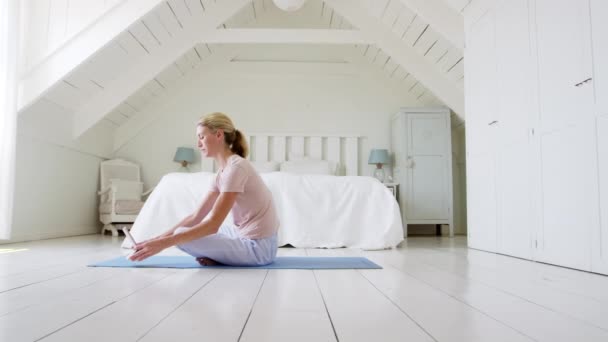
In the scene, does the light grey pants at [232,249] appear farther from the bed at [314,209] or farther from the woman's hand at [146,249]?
the bed at [314,209]

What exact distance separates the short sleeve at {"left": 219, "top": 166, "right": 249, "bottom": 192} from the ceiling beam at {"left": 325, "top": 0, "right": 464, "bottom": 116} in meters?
3.39

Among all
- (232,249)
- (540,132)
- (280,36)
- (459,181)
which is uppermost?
(280,36)

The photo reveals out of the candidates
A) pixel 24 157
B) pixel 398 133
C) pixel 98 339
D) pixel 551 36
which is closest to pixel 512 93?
pixel 551 36

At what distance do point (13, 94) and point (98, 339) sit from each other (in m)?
2.91

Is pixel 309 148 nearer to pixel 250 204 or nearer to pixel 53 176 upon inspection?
pixel 53 176

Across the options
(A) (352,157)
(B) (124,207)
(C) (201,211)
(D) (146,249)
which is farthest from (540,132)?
(B) (124,207)

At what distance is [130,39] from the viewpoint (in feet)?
13.2

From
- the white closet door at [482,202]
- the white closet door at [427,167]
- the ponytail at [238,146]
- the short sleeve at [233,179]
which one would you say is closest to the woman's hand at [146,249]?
the short sleeve at [233,179]

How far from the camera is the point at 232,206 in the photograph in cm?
190

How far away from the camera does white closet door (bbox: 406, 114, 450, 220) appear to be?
5.03 meters

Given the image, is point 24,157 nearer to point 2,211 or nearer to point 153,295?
point 2,211

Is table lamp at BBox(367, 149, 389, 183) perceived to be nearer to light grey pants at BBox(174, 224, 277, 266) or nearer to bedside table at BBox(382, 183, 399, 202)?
bedside table at BBox(382, 183, 399, 202)

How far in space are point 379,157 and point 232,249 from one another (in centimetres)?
362

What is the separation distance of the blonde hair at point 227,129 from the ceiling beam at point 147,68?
2.92 metres
